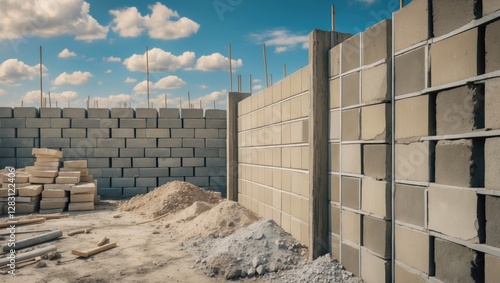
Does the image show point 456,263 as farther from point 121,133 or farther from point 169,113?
point 121,133

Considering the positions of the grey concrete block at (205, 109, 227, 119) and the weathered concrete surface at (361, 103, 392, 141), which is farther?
the grey concrete block at (205, 109, 227, 119)

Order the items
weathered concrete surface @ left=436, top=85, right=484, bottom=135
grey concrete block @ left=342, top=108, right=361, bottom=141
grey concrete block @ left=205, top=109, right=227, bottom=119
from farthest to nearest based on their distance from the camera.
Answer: grey concrete block @ left=205, top=109, right=227, bottom=119, grey concrete block @ left=342, top=108, right=361, bottom=141, weathered concrete surface @ left=436, top=85, right=484, bottom=135

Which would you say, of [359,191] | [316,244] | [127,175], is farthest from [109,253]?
[127,175]

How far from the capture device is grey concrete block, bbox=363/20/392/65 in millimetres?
3293

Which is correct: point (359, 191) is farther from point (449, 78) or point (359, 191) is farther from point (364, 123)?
point (449, 78)

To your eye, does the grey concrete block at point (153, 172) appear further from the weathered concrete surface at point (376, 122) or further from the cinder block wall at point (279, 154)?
the weathered concrete surface at point (376, 122)

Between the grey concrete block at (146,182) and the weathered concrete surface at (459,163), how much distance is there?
8.93 m

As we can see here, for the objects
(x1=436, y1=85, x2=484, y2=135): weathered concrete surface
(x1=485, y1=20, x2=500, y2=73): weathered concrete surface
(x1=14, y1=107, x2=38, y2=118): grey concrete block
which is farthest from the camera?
(x1=14, y1=107, x2=38, y2=118): grey concrete block

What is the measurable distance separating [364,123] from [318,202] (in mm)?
1146

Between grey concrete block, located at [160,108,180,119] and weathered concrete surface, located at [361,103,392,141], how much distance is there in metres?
7.92

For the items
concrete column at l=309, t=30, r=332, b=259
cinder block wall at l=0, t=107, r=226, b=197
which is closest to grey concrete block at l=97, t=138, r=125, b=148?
cinder block wall at l=0, t=107, r=226, b=197

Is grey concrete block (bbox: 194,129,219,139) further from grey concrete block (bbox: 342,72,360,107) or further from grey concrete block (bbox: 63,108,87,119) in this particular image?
grey concrete block (bbox: 342,72,360,107)

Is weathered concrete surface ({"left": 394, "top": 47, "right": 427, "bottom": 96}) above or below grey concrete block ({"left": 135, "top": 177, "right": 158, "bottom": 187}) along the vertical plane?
above

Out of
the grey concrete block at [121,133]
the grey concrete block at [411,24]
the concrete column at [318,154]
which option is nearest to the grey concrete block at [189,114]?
the grey concrete block at [121,133]
